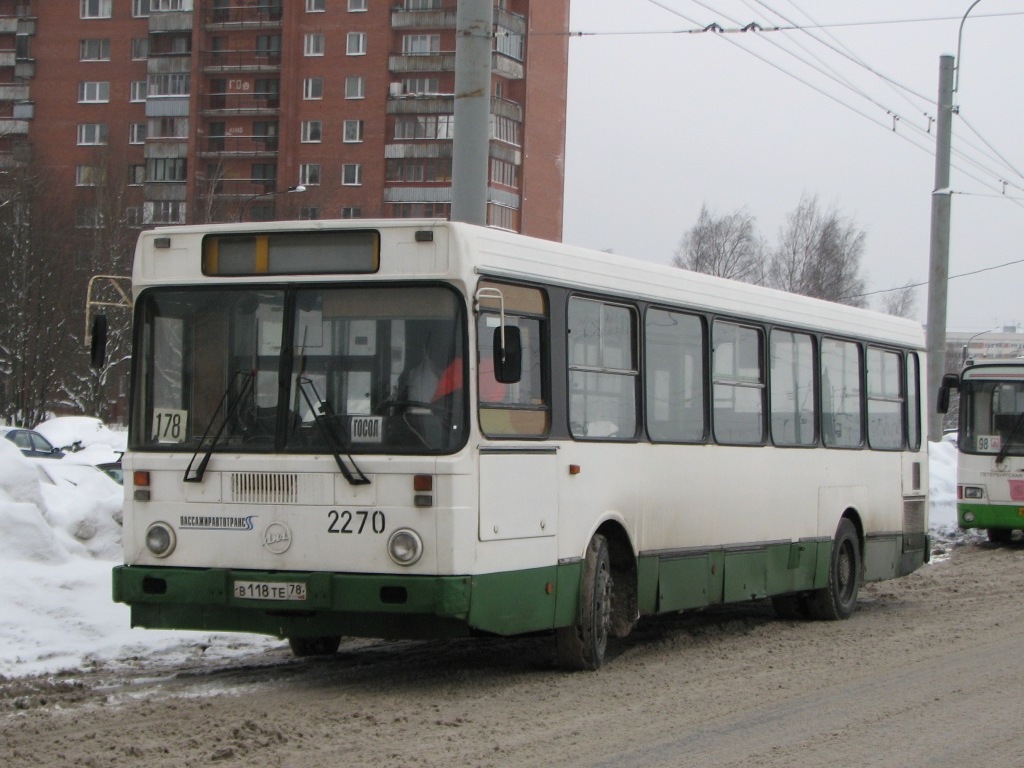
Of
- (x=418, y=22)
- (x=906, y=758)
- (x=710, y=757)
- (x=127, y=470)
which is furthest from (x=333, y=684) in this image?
(x=418, y=22)

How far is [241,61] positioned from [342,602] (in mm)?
76231

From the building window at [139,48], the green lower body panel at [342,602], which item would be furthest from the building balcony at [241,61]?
the green lower body panel at [342,602]

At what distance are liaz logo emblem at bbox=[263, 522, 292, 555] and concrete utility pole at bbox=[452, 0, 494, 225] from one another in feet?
16.0

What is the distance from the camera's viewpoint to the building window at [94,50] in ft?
282

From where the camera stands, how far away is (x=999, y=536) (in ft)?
80.6

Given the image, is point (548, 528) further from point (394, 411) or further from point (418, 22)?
point (418, 22)

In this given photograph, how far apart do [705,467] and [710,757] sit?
4888 mm

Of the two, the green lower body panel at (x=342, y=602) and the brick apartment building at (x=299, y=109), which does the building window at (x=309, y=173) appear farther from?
the green lower body panel at (x=342, y=602)

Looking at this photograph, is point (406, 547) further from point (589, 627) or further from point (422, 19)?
point (422, 19)

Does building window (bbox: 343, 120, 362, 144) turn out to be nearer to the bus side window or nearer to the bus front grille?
the bus side window

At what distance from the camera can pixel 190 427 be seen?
31.4ft

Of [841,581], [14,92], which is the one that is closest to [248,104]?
[14,92]

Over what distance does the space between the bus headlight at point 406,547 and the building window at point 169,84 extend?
253 ft

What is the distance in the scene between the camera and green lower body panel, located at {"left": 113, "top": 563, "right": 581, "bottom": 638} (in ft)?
29.4
